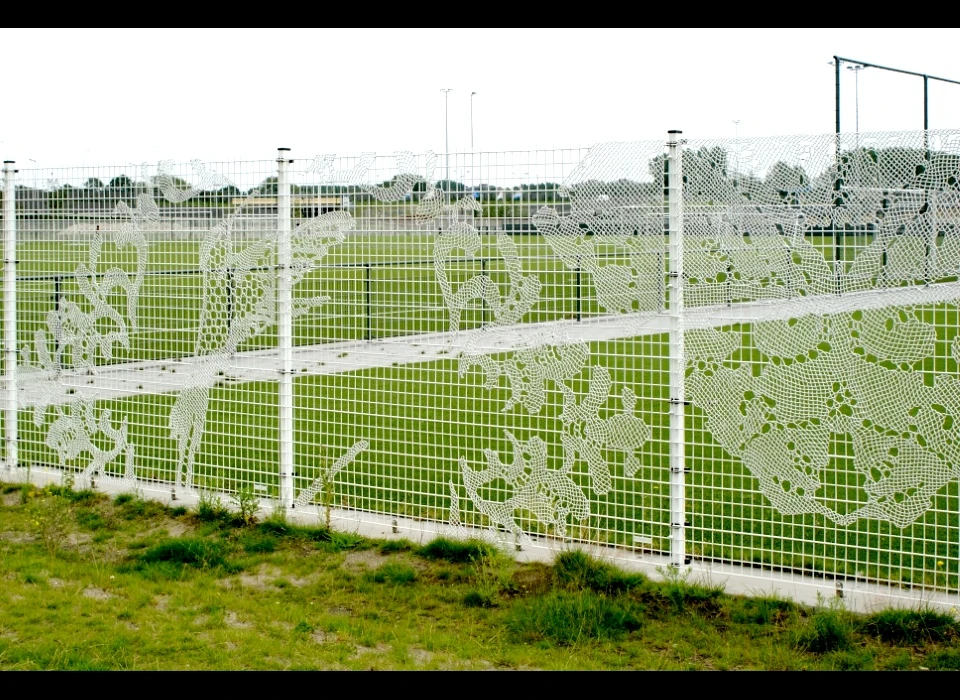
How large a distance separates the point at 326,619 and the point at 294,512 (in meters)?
1.80

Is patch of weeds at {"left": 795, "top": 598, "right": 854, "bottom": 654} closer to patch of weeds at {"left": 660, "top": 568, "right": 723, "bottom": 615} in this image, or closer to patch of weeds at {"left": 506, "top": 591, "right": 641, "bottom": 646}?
patch of weeds at {"left": 660, "top": 568, "right": 723, "bottom": 615}

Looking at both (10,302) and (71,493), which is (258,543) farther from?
(10,302)

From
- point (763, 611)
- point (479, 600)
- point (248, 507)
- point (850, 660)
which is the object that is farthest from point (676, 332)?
point (248, 507)

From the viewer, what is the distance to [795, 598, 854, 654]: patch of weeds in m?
5.32

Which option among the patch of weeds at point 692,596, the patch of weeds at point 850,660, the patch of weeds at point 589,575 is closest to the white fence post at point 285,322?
the patch of weeds at point 589,575

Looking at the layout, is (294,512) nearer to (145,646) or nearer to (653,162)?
(145,646)

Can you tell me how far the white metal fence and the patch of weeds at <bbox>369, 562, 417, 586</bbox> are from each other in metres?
0.59

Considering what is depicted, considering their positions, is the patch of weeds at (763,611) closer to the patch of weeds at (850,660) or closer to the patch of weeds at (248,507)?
the patch of weeds at (850,660)

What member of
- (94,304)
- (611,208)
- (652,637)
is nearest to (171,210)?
(94,304)

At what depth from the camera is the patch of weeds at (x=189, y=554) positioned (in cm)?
684

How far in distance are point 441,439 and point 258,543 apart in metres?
1.42

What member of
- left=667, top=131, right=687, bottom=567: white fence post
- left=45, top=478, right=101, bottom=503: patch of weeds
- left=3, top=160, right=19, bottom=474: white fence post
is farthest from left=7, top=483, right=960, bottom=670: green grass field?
left=3, top=160, right=19, bottom=474: white fence post

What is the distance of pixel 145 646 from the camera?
5.46 meters

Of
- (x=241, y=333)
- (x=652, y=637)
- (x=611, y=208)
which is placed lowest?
(x=652, y=637)
